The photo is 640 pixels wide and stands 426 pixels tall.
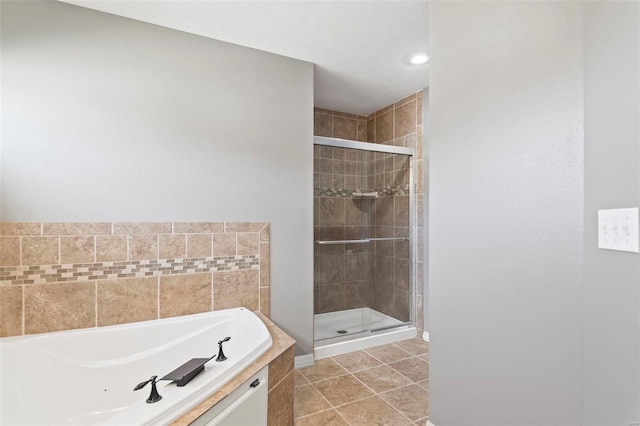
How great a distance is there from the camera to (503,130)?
1.36m

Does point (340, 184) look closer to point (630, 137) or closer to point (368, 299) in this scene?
point (368, 299)

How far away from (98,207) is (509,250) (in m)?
2.39

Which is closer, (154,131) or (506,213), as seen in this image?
(506,213)

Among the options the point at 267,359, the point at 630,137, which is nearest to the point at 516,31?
the point at 630,137

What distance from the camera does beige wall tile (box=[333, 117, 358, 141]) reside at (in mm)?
3957

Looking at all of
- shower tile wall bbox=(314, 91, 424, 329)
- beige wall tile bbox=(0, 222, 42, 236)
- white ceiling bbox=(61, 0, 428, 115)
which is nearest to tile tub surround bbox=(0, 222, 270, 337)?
beige wall tile bbox=(0, 222, 42, 236)

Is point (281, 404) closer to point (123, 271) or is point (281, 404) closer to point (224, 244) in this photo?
point (224, 244)

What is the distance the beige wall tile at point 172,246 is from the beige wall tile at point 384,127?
8.66 feet

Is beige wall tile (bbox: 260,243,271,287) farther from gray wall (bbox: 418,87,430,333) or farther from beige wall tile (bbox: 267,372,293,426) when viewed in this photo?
gray wall (bbox: 418,87,430,333)

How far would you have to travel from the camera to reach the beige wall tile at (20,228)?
181 centimetres

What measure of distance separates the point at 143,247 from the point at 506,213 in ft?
7.21

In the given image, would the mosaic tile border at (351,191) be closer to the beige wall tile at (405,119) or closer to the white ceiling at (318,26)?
the beige wall tile at (405,119)

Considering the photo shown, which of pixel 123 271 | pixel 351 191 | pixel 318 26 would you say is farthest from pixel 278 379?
pixel 318 26

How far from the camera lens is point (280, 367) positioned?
5.48 ft
